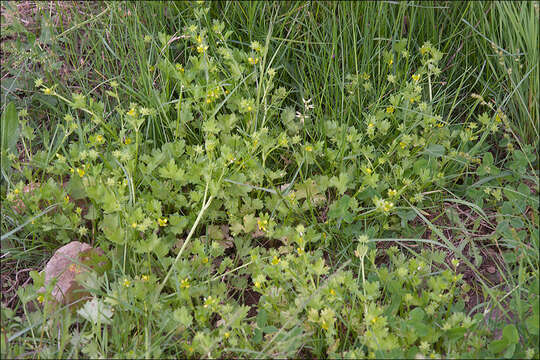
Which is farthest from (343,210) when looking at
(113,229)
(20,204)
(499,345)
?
(20,204)

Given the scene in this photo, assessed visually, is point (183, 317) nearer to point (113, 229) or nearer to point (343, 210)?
A: point (113, 229)

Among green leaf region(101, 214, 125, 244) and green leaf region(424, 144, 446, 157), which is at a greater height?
green leaf region(424, 144, 446, 157)

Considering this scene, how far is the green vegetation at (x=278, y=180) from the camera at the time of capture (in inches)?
83.7

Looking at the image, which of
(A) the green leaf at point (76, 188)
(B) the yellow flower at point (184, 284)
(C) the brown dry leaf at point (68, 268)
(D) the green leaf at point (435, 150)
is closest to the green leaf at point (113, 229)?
(C) the brown dry leaf at point (68, 268)

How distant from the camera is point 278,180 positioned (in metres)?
2.73

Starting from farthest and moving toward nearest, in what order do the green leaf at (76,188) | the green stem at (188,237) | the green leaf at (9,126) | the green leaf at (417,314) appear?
the green leaf at (9,126) < the green leaf at (76,188) < the green stem at (188,237) < the green leaf at (417,314)

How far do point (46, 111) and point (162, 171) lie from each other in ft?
3.06

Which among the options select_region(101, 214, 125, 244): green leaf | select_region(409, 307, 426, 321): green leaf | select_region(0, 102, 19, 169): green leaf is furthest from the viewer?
select_region(0, 102, 19, 169): green leaf

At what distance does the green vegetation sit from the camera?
2127 millimetres

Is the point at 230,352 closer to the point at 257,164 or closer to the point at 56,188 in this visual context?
the point at 257,164

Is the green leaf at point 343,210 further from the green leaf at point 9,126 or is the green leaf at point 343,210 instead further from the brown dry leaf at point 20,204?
the green leaf at point 9,126

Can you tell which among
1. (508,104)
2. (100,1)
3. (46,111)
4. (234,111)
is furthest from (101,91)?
(508,104)

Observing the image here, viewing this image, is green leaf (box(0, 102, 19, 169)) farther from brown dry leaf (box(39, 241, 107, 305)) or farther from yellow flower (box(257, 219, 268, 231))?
yellow flower (box(257, 219, 268, 231))

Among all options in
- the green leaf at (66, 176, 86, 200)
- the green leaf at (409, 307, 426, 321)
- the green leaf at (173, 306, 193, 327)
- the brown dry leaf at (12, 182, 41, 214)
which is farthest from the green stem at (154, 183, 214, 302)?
the green leaf at (409, 307, 426, 321)
